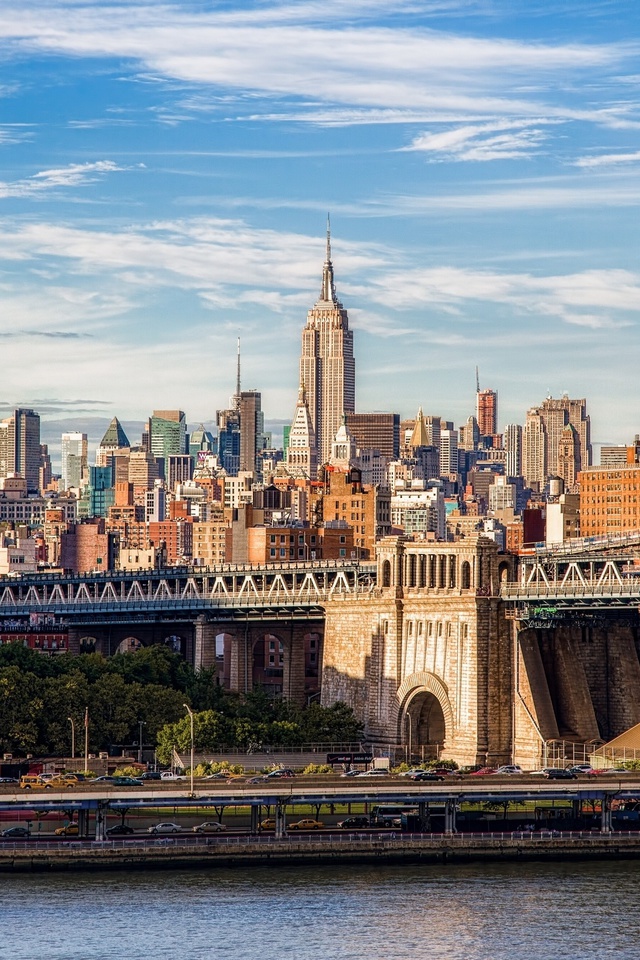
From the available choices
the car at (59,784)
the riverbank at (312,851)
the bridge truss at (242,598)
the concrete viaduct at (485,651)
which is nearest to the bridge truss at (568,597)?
the concrete viaduct at (485,651)

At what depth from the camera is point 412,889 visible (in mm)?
103312

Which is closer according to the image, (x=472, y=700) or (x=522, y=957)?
(x=522, y=957)

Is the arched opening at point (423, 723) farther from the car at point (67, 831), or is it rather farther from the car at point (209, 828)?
the car at point (67, 831)

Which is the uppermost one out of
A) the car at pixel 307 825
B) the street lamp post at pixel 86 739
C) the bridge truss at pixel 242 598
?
the bridge truss at pixel 242 598

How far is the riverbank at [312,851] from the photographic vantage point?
108 meters

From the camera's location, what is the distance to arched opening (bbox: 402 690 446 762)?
479 feet

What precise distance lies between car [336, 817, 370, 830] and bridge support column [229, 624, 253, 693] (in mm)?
62518

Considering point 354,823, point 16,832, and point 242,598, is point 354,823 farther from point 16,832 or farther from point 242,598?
point 242,598

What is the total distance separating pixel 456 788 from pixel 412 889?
10878 millimetres

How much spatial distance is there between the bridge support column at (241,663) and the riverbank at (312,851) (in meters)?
67.0

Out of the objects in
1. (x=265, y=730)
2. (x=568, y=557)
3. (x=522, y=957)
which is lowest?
(x=522, y=957)

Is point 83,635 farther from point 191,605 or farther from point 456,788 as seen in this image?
point 456,788

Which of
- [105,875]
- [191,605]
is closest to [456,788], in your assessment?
[105,875]

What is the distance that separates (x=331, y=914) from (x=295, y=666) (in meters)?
78.6
